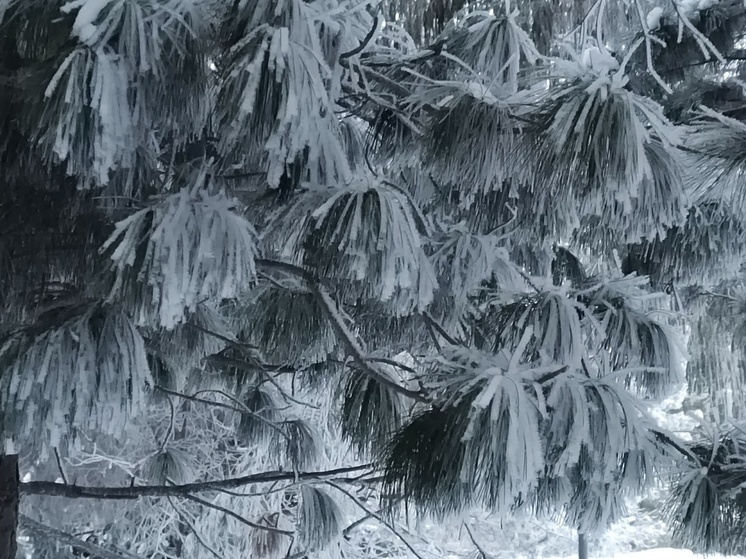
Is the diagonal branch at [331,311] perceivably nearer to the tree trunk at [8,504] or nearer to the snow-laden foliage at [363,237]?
the snow-laden foliage at [363,237]

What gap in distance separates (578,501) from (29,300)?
2.50 ft

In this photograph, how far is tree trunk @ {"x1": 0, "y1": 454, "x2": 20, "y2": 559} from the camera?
1.13 m

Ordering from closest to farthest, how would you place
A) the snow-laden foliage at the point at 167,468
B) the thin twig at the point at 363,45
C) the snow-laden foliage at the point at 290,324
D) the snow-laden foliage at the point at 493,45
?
1. the thin twig at the point at 363,45
2. the snow-laden foliage at the point at 493,45
3. the snow-laden foliage at the point at 290,324
4. the snow-laden foliage at the point at 167,468

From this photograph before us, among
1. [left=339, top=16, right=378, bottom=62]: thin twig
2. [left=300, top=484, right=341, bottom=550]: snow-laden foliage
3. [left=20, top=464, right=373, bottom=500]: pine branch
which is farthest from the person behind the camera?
[left=300, top=484, right=341, bottom=550]: snow-laden foliage

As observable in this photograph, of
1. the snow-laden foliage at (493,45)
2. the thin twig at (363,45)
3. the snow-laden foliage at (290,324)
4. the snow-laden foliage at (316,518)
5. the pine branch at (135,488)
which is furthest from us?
the snow-laden foliage at (316,518)

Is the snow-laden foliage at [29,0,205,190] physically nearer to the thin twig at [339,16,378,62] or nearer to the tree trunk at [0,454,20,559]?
the thin twig at [339,16,378,62]

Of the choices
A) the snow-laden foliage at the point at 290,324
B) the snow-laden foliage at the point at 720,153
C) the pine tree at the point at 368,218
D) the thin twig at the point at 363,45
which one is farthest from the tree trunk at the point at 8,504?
the snow-laden foliage at the point at 720,153

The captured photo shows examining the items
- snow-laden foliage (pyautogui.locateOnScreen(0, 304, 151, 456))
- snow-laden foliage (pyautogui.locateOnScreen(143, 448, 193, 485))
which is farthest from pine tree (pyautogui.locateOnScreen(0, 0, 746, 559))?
snow-laden foliage (pyautogui.locateOnScreen(143, 448, 193, 485))

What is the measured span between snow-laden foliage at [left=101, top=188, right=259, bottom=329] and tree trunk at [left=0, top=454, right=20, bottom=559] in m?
0.62

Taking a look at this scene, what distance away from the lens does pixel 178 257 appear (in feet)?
2.18

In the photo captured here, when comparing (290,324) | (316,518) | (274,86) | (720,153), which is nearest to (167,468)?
(316,518)

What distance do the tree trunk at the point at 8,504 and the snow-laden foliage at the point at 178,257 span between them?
62 centimetres

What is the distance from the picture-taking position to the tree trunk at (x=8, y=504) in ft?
3.70

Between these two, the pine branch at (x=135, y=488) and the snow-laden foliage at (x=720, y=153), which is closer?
the snow-laden foliage at (x=720, y=153)
